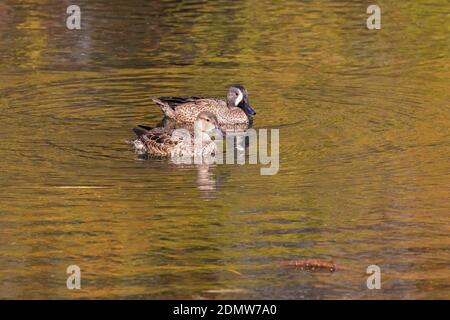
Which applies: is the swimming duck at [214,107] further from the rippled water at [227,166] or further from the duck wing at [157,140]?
the duck wing at [157,140]

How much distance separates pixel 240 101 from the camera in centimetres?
1524

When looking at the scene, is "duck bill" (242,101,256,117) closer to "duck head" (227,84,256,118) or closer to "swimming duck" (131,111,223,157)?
"duck head" (227,84,256,118)

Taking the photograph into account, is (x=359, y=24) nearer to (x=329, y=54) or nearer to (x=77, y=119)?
(x=329, y=54)

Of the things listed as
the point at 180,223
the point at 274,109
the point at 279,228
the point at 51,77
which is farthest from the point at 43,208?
the point at 51,77

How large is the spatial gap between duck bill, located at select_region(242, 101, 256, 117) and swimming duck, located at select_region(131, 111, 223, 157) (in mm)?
1460

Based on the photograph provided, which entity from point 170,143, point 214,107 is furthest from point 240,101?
point 170,143

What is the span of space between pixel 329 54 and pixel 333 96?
2459 millimetres

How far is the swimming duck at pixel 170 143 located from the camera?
1345 centimetres

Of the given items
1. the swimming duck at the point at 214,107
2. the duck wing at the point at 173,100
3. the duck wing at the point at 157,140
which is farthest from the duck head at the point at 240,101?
the duck wing at the point at 157,140

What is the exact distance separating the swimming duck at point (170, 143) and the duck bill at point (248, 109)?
1.46 meters

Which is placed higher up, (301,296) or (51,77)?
(51,77)

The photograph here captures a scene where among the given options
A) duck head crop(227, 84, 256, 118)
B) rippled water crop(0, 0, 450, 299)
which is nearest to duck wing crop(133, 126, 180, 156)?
rippled water crop(0, 0, 450, 299)

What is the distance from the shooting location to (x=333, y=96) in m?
15.8

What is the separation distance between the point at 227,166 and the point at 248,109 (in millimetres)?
2509
